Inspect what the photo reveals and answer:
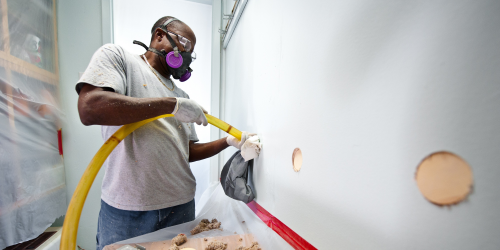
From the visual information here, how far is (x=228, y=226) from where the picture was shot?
2.70ft

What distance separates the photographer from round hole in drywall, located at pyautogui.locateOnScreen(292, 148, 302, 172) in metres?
0.54

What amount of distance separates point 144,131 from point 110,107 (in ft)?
0.77

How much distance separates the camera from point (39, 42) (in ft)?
4.57

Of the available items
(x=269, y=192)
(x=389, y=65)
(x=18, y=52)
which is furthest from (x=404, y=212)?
(x=18, y=52)

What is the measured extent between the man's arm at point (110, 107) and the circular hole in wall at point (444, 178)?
0.72 metres

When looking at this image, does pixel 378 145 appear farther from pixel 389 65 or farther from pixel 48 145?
pixel 48 145

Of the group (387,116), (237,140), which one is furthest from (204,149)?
(387,116)

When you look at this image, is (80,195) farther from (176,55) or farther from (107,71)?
(176,55)

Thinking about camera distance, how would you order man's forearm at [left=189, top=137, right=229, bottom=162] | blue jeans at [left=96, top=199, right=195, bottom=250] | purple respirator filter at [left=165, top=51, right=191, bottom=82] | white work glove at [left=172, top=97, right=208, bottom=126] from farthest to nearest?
man's forearm at [left=189, top=137, right=229, bottom=162] → purple respirator filter at [left=165, top=51, right=191, bottom=82] → blue jeans at [left=96, top=199, right=195, bottom=250] → white work glove at [left=172, top=97, right=208, bottom=126]

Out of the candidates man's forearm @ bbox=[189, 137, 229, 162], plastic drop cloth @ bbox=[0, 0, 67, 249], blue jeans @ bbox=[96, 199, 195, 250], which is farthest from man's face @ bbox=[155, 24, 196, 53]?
plastic drop cloth @ bbox=[0, 0, 67, 249]

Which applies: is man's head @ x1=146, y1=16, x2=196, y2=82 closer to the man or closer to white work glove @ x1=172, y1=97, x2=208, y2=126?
the man

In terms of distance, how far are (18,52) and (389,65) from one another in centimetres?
188

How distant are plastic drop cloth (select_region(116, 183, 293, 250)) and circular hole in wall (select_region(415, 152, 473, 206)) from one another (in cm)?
42

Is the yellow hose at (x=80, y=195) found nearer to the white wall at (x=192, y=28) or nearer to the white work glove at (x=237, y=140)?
the white work glove at (x=237, y=140)
